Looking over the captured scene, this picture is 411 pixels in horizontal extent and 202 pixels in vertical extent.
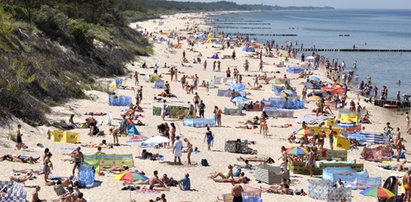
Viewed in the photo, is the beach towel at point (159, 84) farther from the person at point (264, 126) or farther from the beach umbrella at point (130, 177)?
the beach umbrella at point (130, 177)

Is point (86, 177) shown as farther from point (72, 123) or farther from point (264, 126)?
point (264, 126)

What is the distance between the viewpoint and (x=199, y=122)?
27.0 meters

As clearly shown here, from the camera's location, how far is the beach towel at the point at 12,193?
13.8m

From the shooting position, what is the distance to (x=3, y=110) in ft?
72.0

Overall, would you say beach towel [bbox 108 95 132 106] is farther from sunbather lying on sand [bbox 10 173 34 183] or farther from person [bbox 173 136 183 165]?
sunbather lying on sand [bbox 10 173 34 183]

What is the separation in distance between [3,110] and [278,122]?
12.3 m

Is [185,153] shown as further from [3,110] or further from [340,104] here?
[340,104]

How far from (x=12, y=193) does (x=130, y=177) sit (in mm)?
3518

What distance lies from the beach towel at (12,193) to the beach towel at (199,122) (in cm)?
1329

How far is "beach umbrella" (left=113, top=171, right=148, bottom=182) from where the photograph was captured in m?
16.6

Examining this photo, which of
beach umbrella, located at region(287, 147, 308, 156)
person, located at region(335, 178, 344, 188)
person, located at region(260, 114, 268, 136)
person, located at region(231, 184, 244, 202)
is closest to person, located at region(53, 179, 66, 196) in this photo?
person, located at region(231, 184, 244, 202)

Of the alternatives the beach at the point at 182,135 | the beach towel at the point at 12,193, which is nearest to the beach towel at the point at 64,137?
the beach at the point at 182,135

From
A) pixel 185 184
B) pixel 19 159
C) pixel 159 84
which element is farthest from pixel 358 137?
pixel 159 84

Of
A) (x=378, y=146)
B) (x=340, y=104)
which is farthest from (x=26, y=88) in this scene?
(x=340, y=104)
